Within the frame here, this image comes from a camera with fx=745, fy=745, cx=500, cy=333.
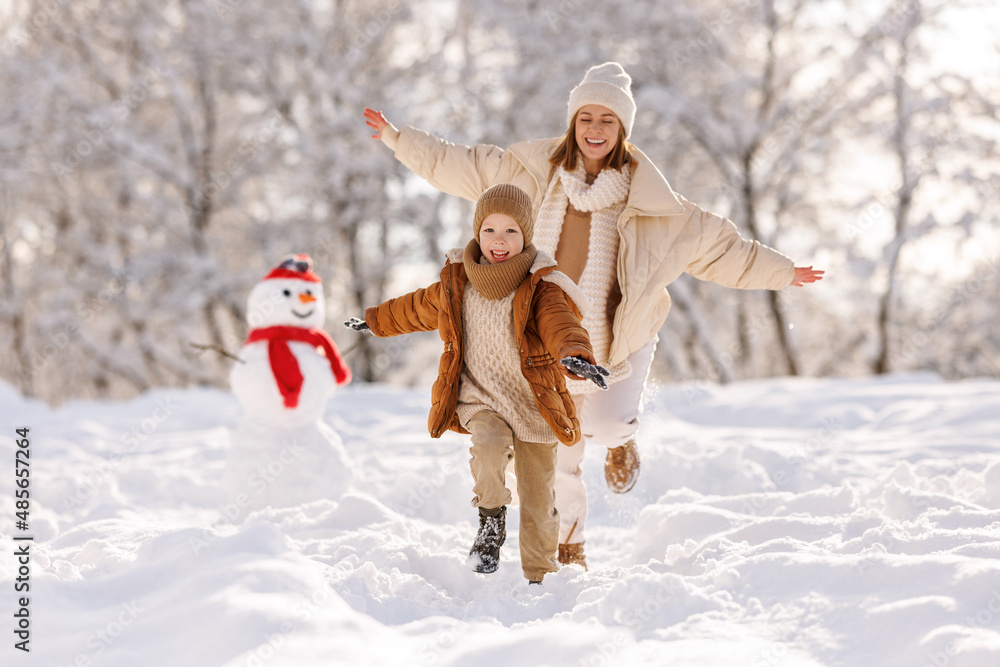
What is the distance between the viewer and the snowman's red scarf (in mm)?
4109

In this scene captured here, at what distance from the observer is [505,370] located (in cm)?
252

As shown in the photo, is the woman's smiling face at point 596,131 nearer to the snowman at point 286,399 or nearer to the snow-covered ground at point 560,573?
the snow-covered ground at point 560,573

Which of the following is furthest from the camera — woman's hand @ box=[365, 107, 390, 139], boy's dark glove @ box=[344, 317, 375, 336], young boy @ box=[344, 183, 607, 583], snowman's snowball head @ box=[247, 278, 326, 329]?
snowman's snowball head @ box=[247, 278, 326, 329]

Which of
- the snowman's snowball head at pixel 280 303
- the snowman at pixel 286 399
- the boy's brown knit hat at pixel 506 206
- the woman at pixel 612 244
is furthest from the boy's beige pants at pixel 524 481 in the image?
the snowman's snowball head at pixel 280 303

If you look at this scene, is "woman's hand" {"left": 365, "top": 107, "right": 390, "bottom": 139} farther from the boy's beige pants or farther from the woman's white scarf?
the boy's beige pants

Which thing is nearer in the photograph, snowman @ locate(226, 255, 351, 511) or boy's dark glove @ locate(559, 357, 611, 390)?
boy's dark glove @ locate(559, 357, 611, 390)

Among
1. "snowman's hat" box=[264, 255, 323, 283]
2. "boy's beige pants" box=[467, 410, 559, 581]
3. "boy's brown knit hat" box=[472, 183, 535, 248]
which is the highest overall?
"snowman's hat" box=[264, 255, 323, 283]

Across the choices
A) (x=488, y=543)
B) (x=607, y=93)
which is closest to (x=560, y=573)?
(x=488, y=543)

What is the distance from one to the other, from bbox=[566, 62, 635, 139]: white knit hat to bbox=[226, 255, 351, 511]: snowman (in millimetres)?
2152

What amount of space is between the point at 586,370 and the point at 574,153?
111 cm

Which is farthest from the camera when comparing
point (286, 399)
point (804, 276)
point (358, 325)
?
point (286, 399)

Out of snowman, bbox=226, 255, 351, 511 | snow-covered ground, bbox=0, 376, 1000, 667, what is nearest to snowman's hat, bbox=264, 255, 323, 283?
snowman, bbox=226, 255, 351, 511

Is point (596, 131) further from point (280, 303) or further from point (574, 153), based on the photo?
point (280, 303)

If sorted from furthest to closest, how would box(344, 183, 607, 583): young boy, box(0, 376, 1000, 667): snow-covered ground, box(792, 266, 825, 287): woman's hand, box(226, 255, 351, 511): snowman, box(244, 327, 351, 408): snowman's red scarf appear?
box(244, 327, 351, 408): snowman's red scarf
box(226, 255, 351, 511): snowman
box(792, 266, 825, 287): woman's hand
box(344, 183, 607, 583): young boy
box(0, 376, 1000, 667): snow-covered ground
